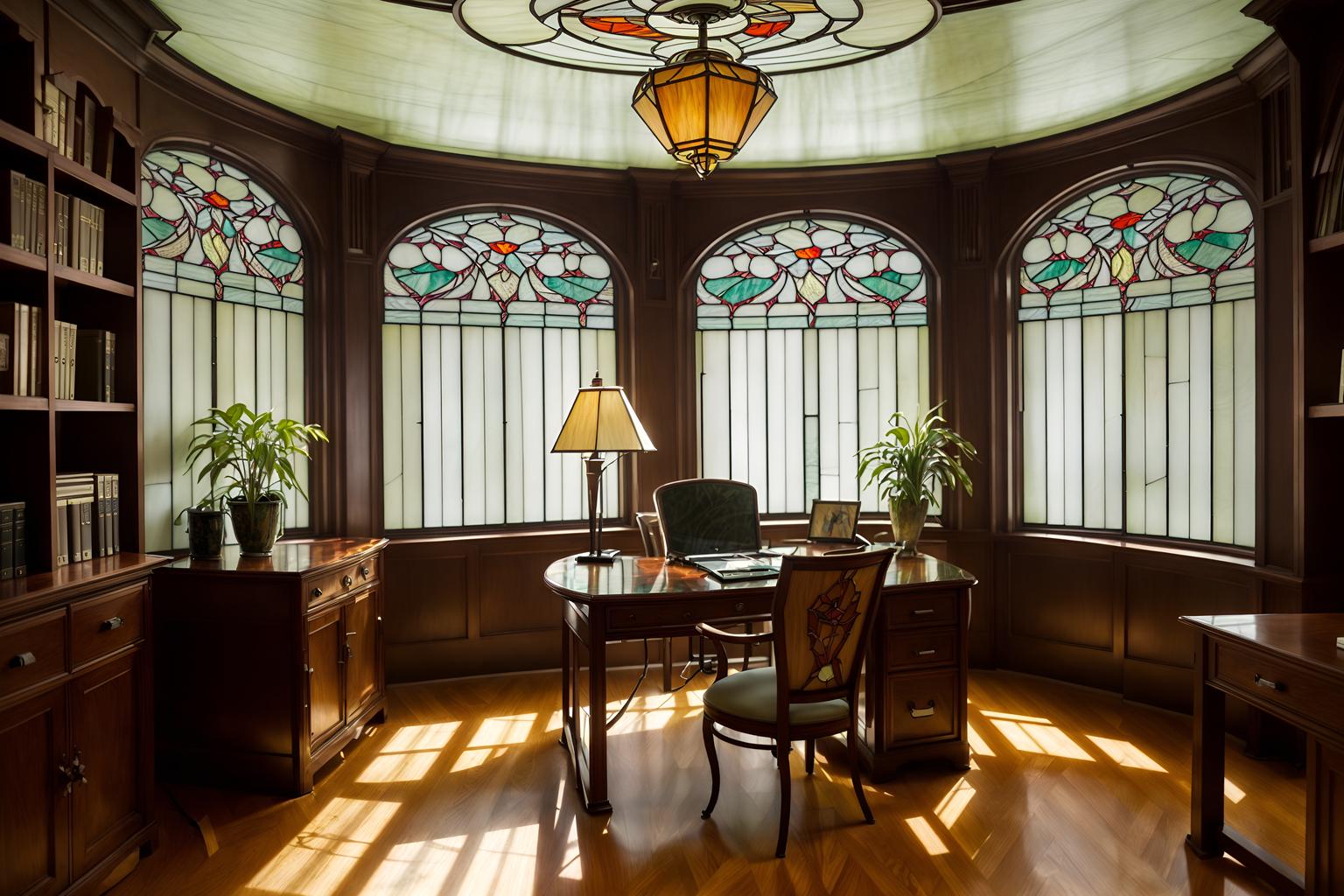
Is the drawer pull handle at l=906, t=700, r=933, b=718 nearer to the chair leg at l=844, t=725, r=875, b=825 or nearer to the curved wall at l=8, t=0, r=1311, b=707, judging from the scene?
the chair leg at l=844, t=725, r=875, b=825

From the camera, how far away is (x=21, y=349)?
8.21ft

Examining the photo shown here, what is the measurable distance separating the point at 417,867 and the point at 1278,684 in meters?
2.54

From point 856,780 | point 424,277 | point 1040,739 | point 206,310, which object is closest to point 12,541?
point 206,310

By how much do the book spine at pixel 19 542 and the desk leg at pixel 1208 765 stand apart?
140 inches

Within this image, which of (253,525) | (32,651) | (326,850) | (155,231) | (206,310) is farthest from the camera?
(206,310)

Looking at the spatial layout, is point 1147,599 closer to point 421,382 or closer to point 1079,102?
point 1079,102

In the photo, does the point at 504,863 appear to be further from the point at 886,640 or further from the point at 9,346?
Answer: the point at 9,346

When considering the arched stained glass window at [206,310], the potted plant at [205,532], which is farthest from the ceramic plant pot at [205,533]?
the arched stained glass window at [206,310]

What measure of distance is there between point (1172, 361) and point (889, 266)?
5.10 ft

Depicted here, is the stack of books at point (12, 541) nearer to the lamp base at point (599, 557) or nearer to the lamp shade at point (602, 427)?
the lamp shade at point (602, 427)

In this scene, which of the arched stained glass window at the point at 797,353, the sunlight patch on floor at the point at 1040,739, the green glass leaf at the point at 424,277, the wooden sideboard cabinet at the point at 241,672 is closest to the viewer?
the wooden sideboard cabinet at the point at 241,672

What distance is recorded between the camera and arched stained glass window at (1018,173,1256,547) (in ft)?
13.0

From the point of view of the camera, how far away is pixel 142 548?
9.96 feet

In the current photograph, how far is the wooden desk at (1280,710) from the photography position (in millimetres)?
2143
